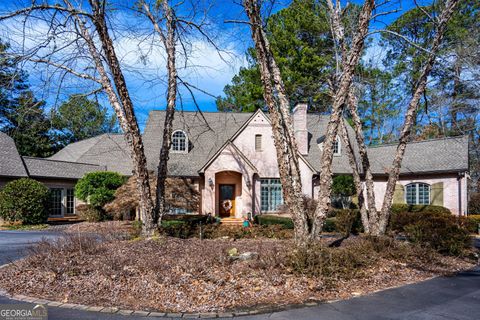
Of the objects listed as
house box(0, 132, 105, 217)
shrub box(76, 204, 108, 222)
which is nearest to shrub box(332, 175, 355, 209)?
shrub box(76, 204, 108, 222)

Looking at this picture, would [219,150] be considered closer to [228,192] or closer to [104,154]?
[228,192]

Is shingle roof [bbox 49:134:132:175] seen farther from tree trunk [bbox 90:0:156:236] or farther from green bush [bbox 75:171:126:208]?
tree trunk [bbox 90:0:156:236]

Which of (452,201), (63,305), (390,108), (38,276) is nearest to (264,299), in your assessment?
(63,305)

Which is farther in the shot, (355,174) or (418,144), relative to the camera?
(418,144)

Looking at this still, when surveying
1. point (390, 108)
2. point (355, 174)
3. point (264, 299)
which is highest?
point (390, 108)

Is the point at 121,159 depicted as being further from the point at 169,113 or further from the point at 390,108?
the point at 390,108

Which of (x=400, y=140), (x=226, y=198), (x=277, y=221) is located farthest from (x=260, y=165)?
(x=400, y=140)

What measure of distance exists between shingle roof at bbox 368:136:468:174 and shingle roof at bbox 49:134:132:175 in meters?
18.1

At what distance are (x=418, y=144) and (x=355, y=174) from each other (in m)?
14.7

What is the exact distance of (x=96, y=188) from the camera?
18.9 metres

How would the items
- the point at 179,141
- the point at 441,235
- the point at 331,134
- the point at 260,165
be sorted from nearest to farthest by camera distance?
the point at 331,134 → the point at 441,235 → the point at 260,165 → the point at 179,141

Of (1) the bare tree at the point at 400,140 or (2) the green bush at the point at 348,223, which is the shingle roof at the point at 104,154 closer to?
(2) the green bush at the point at 348,223

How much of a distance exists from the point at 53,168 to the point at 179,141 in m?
8.79

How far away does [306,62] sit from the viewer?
3050cm
